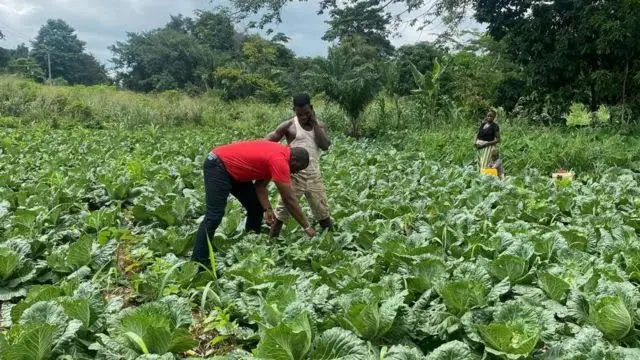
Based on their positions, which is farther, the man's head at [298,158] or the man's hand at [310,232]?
the man's hand at [310,232]

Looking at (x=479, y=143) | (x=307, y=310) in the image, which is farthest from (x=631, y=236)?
(x=479, y=143)

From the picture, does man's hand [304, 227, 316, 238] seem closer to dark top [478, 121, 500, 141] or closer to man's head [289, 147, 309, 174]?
man's head [289, 147, 309, 174]

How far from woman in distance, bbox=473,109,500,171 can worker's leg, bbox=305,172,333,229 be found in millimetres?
4940

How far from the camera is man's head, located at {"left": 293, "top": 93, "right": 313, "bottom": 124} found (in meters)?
5.32

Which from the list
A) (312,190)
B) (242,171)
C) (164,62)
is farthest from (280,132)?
(164,62)

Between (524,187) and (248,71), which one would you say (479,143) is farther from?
(248,71)

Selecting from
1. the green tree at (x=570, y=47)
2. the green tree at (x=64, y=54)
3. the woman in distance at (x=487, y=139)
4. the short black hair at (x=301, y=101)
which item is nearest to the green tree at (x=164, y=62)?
the green tree at (x=64, y=54)

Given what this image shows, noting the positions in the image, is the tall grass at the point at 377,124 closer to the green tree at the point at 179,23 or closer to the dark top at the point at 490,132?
the dark top at the point at 490,132

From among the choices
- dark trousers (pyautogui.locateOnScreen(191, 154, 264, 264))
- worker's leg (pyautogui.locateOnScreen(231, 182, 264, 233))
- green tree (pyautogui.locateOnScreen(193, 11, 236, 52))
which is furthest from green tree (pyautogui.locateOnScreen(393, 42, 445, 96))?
dark trousers (pyautogui.locateOnScreen(191, 154, 264, 264))

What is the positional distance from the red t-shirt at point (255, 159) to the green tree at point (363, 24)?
595 inches

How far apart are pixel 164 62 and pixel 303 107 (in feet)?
129

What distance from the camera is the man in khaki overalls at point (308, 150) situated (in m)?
5.29

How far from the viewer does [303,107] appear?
5.33 meters

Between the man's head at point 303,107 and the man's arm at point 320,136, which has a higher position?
the man's head at point 303,107
